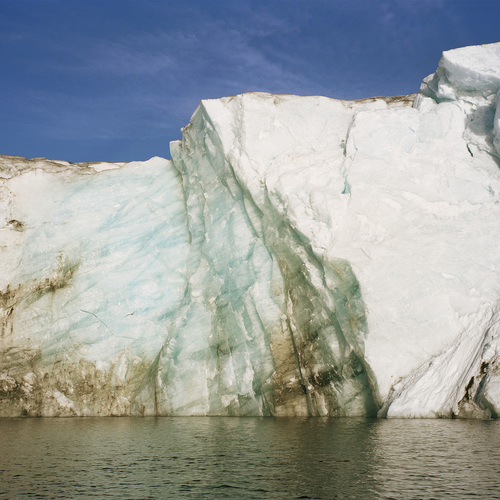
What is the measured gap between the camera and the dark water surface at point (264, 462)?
5516 millimetres

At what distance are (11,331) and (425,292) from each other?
11.4m

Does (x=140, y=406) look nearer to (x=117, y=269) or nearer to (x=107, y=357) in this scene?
(x=107, y=357)

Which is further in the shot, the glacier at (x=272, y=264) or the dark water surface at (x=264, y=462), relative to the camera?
the glacier at (x=272, y=264)

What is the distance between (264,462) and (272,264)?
27.4 feet

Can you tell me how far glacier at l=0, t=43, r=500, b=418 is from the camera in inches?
492

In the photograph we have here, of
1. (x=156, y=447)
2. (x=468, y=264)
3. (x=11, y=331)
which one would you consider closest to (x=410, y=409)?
(x=468, y=264)

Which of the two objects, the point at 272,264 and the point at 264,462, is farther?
the point at 272,264

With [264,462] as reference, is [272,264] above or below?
above

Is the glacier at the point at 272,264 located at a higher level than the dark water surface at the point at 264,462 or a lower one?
higher

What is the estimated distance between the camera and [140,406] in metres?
15.6

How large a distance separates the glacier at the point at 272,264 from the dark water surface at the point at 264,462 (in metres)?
2.35

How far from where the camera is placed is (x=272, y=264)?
49.0 ft

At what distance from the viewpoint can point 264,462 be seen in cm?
691

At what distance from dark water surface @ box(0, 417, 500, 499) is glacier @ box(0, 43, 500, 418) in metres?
2.35
